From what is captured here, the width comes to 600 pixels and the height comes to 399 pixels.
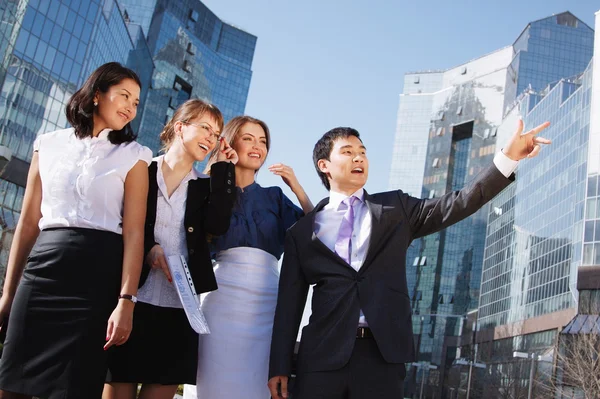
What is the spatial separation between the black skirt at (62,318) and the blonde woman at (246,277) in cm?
93

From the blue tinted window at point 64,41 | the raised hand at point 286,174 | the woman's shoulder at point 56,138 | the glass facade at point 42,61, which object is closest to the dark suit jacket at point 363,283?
the raised hand at point 286,174

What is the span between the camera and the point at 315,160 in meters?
4.45

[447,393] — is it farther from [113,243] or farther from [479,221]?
[113,243]

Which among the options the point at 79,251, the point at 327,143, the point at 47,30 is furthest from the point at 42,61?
the point at 79,251

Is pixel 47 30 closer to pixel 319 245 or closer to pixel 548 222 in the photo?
pixel 548 222

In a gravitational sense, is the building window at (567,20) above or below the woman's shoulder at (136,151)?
above

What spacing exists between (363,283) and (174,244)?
1163 mm

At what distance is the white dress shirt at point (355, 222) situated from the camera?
3555 mm

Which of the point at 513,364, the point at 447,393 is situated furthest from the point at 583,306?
the point at 447,393

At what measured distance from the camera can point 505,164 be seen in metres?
3.54

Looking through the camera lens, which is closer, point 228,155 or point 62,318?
point 62,318

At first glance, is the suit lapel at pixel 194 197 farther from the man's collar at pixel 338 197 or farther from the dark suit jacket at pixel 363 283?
the man's collar at pixel 338 197

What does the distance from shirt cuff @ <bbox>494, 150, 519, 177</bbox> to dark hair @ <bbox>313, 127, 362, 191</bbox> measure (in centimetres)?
102

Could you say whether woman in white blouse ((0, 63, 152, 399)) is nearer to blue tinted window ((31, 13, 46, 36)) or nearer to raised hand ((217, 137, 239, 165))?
raised hand ((217, 137, 239, 165))
